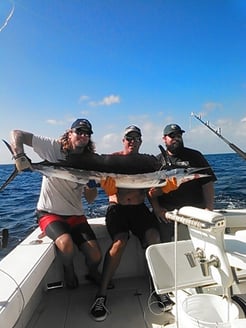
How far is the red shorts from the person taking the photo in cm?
244

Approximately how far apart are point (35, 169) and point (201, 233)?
55.7 inches

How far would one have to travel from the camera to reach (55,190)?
2551mm

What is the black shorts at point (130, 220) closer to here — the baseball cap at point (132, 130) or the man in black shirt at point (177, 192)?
the man in black shirt at point (177, 192)

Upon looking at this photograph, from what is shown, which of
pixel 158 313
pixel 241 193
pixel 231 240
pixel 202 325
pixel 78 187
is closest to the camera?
pixel 202 325

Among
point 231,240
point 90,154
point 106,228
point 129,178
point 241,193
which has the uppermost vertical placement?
point 90,154

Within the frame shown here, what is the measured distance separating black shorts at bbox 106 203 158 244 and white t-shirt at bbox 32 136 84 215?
0.95 ft

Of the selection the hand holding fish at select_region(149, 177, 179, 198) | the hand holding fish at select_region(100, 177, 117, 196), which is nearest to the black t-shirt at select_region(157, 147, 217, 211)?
the hand holding fish at select_region(149, 177, 179, 198)

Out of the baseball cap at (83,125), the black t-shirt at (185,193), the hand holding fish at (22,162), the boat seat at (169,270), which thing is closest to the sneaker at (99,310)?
the boat seat at (169,270)

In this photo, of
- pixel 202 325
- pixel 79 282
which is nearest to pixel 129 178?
pixel 79 282

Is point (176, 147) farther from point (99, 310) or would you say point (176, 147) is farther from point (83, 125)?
point (99, 310)

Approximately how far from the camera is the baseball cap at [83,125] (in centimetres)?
256

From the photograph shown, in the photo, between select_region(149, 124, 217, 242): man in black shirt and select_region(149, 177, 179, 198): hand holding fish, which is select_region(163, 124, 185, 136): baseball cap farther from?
select_region(149, 177, 179, 198): hand holding fish

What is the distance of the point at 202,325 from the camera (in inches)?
54.5

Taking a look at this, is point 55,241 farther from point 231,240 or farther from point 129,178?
point 231,240
